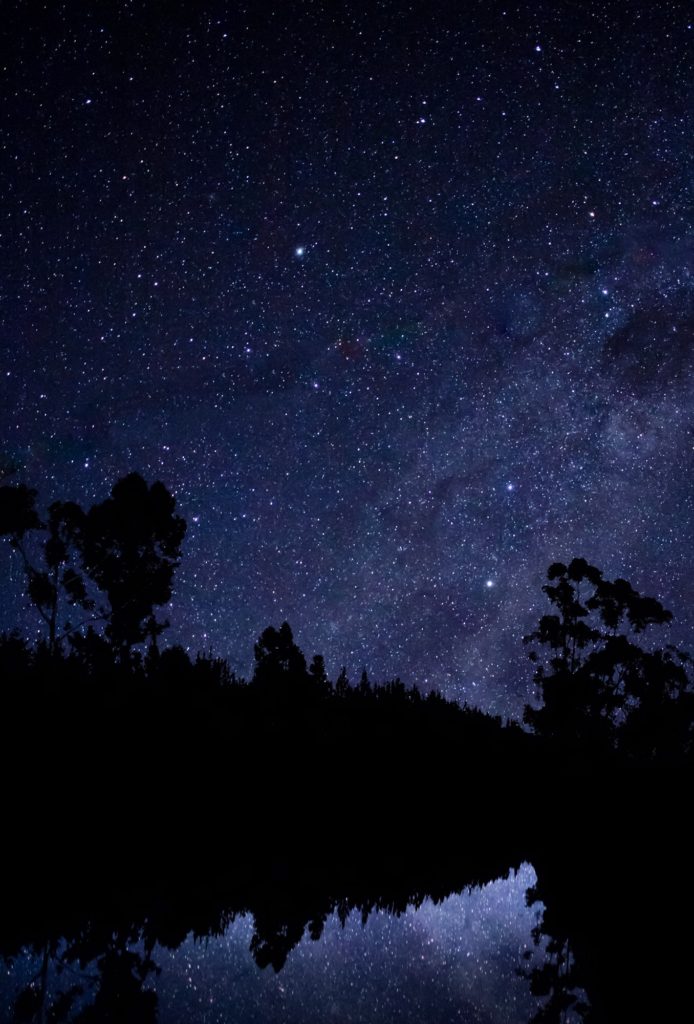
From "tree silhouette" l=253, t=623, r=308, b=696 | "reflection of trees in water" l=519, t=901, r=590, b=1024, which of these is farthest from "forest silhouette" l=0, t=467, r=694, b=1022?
"tree silhouette" l=253, t=623, r=308, b=696

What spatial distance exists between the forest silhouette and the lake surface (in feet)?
0.42

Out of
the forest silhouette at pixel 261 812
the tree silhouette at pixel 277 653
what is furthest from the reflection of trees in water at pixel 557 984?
→ the tree silhouette at pixel 277 653

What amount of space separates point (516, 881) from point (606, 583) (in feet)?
115

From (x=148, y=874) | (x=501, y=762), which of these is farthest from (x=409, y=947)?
(x=501, y=762)

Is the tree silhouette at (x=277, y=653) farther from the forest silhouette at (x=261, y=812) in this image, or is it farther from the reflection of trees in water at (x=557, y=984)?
the reflection of trees in water at (x=557, y=984)

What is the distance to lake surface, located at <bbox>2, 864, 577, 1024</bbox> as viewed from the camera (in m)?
4.72

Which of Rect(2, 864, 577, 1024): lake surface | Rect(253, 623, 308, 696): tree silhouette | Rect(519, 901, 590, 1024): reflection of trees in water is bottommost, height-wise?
Rect(519, 901, 590, 1024): reflection of trees in water

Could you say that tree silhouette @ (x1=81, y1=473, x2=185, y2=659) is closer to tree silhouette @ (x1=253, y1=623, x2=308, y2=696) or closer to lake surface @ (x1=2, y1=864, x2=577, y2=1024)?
tree silhouette @ (x1=253, y1=623, x2=308, y2=696)

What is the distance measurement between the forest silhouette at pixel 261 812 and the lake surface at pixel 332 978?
0.13 meters

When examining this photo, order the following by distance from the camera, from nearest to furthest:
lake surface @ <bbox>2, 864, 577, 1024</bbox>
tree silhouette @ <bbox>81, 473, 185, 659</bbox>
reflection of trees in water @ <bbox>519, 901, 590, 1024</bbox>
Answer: lake surface @ <bbox>2, 864, 577, 1024</bbox> → reflection of trees in water @ <bbox>519, 901, 590, 1024</bbox> → tree silhouette @ <bbox>81, 473, 185, 659</bbox>

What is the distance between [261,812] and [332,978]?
22.1ft

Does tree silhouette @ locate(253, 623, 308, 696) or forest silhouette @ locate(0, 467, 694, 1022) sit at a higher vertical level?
tree silhouette @ locate(253, 623, 308, 696)

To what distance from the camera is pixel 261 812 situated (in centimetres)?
1187

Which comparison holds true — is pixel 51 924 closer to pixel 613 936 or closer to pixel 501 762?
pixel 613 936
